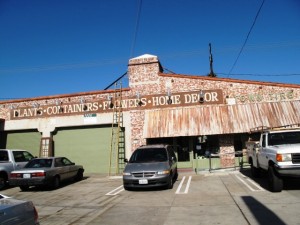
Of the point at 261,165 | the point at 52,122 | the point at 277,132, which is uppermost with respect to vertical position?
the point at 52,122

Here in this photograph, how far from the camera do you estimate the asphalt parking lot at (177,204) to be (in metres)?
8.09

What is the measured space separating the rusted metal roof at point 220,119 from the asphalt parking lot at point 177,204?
14.0ft

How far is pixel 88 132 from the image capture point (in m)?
21.9

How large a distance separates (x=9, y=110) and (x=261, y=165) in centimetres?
1806

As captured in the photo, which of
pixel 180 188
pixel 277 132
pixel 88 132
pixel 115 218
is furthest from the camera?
pixel 88 132

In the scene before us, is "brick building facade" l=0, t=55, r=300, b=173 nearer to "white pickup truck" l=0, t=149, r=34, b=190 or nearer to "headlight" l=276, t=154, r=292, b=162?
"white pickup truck" l=0, t=149, r=34, b=190

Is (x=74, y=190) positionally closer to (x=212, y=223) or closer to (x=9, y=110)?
(x=212, y=223)

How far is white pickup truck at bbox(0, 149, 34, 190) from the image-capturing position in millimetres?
15606

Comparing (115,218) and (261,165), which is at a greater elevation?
(261,165)

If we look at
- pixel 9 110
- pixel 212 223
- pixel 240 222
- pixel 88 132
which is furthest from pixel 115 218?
pixel 9 110

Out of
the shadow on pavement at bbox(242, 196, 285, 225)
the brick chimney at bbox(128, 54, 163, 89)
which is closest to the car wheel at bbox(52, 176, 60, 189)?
the brick chimney at bbox(128, 54, 163, 89)

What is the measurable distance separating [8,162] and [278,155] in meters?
12.1

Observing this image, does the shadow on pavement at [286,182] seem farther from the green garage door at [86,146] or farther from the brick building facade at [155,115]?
the green garage door at [86,146]

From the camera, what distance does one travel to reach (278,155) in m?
10.4
